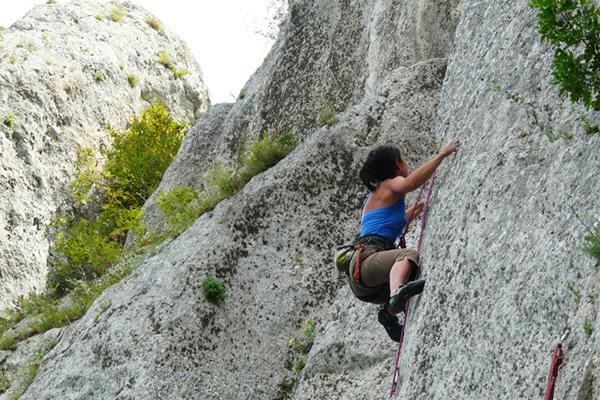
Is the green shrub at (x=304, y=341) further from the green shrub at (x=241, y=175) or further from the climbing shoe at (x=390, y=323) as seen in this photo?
the climbing shoe at (x=390, y=323)

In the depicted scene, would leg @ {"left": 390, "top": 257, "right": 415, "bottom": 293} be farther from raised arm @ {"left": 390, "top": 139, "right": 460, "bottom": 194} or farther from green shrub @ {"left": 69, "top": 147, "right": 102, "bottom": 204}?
green shrub @ {"left": 69, "top": 147, "right": 102, "bottom": 204}

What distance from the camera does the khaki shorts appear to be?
393 inches

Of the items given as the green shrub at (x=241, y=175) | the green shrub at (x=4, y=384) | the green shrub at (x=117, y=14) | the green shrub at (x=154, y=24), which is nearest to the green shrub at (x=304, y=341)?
the green shrub at (x=241, y=175)

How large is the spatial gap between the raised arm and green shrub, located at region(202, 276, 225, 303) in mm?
4678

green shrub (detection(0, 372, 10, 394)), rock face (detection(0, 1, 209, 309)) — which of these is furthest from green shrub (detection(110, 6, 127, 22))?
green shrub (detection(0, 372, 10, 394))

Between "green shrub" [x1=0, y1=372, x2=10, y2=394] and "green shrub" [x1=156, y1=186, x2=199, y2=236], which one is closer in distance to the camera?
"green shrub" [x1=0, y1=372, x2=10, y2=394]

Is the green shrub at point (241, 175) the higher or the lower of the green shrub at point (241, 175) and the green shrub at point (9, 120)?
the lower

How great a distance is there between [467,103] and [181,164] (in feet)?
44.7

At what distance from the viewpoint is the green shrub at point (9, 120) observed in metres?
25.8

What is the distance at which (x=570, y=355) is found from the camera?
681 cm

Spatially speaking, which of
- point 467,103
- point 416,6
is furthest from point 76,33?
point 467,103

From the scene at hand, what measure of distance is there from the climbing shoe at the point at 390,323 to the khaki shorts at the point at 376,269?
147mm

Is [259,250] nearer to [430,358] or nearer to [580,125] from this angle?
[430,358]

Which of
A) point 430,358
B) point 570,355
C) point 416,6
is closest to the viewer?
point 570,355
